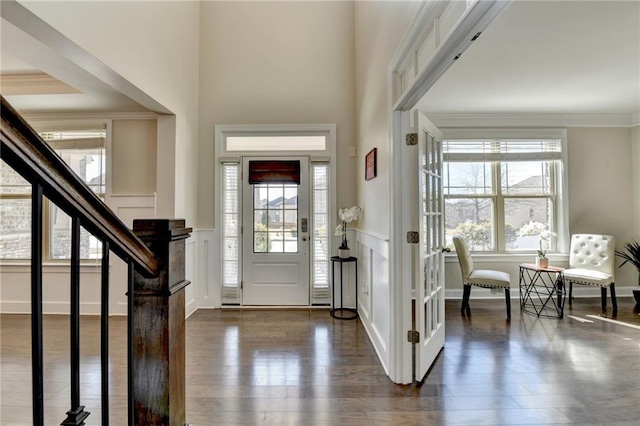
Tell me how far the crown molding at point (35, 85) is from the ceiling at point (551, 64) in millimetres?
4017

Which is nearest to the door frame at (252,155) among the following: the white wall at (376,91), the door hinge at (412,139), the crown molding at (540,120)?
the white wall at (376,91)

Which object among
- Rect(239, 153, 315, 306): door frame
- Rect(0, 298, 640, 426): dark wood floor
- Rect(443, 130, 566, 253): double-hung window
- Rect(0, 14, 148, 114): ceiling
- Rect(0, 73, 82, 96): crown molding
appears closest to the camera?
Rect(0, 298, 640, 426): dark wood floor

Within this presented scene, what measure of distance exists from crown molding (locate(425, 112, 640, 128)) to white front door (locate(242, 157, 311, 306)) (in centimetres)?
237

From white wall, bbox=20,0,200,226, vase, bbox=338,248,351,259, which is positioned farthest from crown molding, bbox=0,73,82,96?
vase, bbox=338,248,351,259

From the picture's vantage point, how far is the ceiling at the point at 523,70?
93.7 inches

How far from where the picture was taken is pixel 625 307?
412 cm

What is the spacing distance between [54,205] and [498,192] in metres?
6.00

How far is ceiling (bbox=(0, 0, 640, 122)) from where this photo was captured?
2.38m

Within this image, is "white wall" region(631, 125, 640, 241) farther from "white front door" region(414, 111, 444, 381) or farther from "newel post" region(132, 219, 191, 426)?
"newel post" region(132, 219, 191, 426)

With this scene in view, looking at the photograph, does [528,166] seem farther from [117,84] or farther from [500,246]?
[117,84]

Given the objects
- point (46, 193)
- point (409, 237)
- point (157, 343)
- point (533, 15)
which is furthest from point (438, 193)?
point (46, 193)

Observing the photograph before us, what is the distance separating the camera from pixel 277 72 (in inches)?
166

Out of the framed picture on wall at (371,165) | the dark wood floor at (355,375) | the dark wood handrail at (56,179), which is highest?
the framed picture on wall at (371,165)

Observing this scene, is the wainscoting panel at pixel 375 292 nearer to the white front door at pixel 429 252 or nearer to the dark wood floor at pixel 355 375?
the dark wood floor at pixel 355 375
